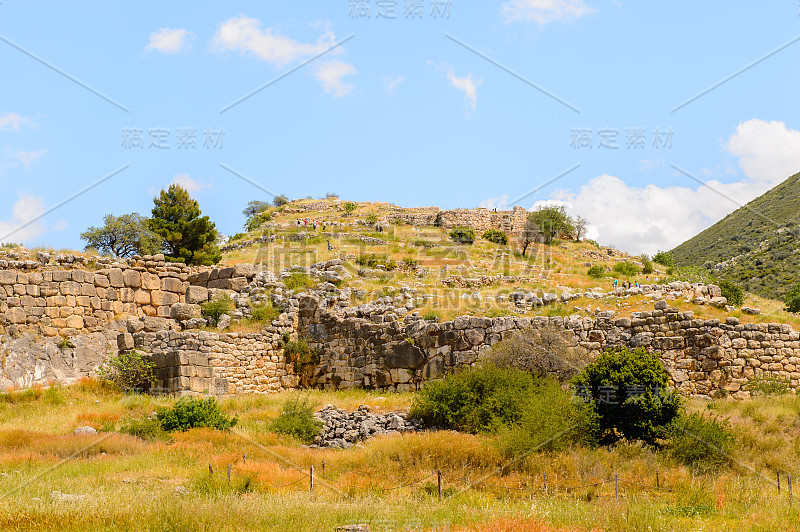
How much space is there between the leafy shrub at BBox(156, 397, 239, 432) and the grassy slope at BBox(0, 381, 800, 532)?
0.54m

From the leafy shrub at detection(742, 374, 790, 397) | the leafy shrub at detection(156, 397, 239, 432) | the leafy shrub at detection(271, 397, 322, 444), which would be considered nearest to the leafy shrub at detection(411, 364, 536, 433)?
the leafy shrub at detection(271, 397, 322, 444)

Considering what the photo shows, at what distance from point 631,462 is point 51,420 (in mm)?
12169

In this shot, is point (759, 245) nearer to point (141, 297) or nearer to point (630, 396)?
point (630, 396)

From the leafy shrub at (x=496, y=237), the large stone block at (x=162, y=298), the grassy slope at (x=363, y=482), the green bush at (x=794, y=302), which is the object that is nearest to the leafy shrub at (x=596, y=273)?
the green bush at (x=794, y=302)

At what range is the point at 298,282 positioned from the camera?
23.6 m

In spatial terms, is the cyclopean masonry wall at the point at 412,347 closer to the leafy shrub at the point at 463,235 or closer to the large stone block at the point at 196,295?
the large stone block at the point at 196,295

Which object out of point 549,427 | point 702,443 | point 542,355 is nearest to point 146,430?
point 549,427

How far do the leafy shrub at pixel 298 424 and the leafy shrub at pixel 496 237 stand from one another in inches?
1159

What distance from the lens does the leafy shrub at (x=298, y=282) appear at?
77.0 feet

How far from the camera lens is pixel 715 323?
1697cm

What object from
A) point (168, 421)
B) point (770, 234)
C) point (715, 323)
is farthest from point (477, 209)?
point (168, 421)

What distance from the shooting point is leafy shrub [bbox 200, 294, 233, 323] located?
22.3 meters

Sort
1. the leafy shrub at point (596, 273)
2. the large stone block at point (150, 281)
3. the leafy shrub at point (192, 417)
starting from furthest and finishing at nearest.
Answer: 1. the leafy shrub at point (596, 273)
2. the large stone block at point (150, 281)
3. the leafy shrub at point (192, 417)

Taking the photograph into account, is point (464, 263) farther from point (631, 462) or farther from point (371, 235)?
point (631, 462)
